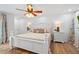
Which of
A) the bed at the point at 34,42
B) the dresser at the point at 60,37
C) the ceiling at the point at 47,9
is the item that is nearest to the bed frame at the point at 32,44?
the bed at the point at 34,42

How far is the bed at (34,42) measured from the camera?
183cm

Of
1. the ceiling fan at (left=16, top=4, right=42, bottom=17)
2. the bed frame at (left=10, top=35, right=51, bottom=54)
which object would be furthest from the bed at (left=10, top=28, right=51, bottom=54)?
the ceiling fan at (left=16, top=4, right=42, bottom=17)

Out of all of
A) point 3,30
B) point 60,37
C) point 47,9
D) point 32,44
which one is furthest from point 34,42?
point 47,9

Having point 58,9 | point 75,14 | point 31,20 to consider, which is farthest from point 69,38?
point 31,20

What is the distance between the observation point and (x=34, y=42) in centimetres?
224

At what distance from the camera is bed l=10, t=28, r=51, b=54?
6.01 ft

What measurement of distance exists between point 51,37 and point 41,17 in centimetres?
45

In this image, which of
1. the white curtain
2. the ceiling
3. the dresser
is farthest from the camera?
the dresser

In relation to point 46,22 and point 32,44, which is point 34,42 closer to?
point 32,44

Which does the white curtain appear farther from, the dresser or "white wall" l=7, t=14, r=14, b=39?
the dresser

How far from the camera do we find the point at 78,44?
1.69 m

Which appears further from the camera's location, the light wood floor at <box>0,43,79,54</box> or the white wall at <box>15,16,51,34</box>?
the white wall at <box>15,16,51,34</box>

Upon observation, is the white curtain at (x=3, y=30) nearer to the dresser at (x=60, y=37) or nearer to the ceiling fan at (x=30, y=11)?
the ceiling fan at (x=30, y=11)

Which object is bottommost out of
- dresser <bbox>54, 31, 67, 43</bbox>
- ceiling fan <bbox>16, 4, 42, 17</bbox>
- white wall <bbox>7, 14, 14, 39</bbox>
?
dresser <bbox>54, 31, 67, 43</bbox>
